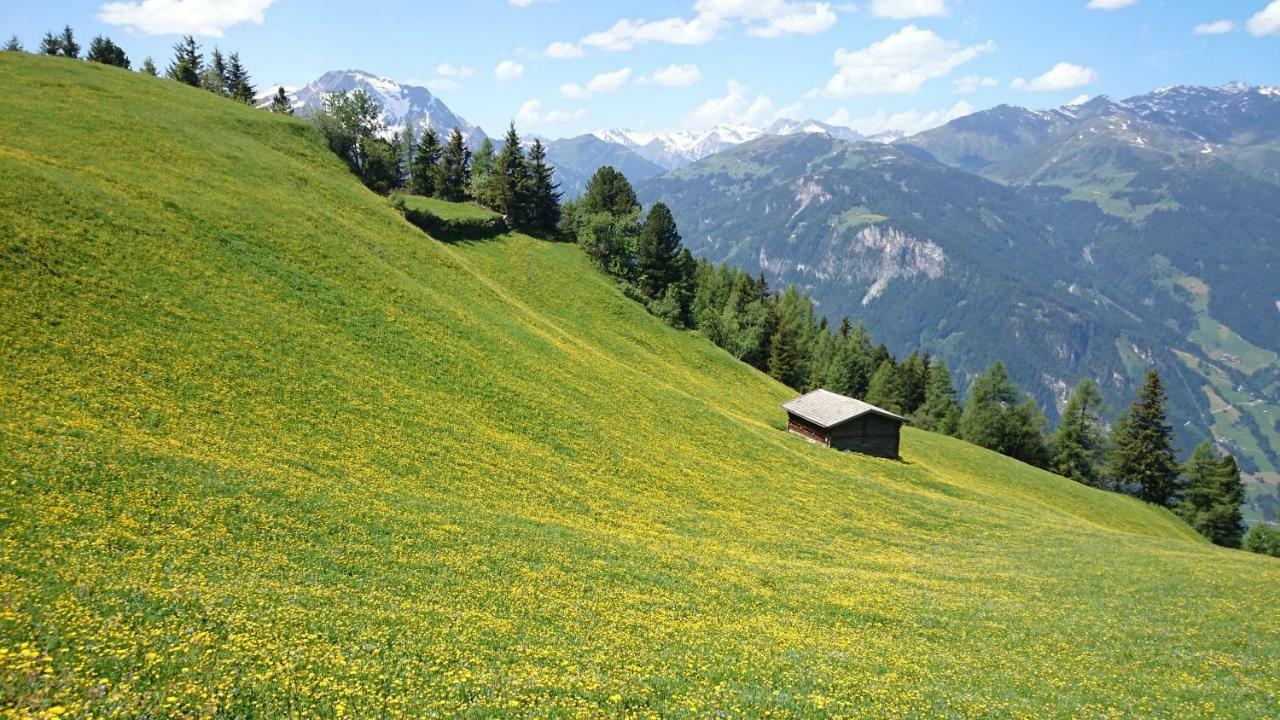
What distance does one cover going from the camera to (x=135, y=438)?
2305cm

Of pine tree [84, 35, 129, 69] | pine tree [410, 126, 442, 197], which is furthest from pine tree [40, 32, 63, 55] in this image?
pine tree [410, 126, 442, 197]

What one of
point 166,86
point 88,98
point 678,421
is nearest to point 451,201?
point 166,86

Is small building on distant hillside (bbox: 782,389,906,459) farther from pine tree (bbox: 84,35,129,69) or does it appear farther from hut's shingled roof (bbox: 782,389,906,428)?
pine tree (bbox: 84,35,129,69)

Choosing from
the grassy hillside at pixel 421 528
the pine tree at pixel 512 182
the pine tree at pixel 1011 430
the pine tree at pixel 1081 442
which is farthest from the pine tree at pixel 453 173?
the pine tree at pixel 1081 442

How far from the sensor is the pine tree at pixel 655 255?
98812 mm

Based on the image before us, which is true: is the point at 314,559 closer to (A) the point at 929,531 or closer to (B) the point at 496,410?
(B) the point at 496,410

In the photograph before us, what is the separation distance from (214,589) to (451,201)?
94707 mm

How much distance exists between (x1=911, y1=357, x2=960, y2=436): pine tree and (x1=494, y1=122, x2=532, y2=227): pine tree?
8318cm

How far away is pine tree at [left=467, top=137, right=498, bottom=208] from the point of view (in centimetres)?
A: 9881

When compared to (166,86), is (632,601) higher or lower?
lower

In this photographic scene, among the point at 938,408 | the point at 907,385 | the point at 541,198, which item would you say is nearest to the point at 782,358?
the point at 907,385

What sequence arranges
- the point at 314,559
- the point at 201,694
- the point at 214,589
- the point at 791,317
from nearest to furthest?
the point at 201,694 → the point at 214,589 → the point at 314,559 → the point at 791,317

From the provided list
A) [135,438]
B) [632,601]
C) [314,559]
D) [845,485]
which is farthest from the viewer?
[845,485]

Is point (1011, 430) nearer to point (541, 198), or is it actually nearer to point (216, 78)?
point (541, 198)
